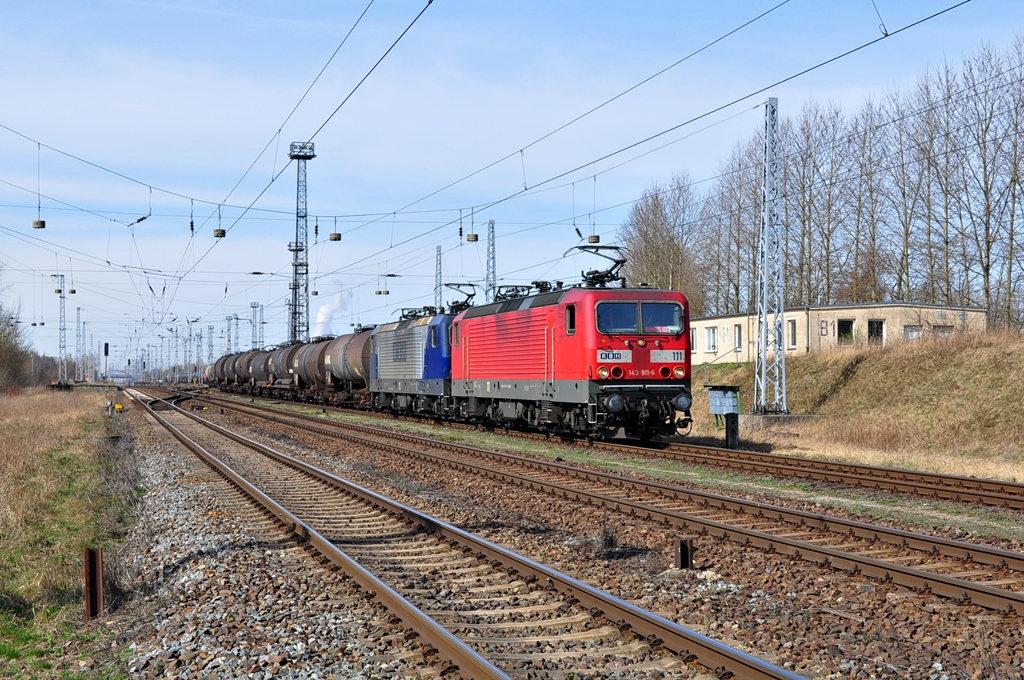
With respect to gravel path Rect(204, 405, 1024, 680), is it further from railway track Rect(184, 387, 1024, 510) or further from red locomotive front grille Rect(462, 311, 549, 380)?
red locomotive front grille Rect(462, 311, 549, 380)

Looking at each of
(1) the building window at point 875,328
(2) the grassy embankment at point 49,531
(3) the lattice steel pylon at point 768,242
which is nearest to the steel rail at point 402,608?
(2) the grassy embankment at point 49,531

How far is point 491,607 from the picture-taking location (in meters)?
7.74

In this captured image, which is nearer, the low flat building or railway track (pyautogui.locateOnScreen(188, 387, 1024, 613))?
railway track (pyautogui.locateOnScreen(188, 387, 1024, 613))

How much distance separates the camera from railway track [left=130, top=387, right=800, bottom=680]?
6098mm

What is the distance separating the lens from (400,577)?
8.87 m

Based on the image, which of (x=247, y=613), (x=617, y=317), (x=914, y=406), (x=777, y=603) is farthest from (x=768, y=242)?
(x=247, y=613)

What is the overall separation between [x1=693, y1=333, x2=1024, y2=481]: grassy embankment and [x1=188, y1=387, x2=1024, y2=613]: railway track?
7.66m

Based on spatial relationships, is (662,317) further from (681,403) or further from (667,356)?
(681,403)

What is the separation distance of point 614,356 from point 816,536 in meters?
10.1

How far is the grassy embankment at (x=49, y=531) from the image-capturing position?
24.9 feet

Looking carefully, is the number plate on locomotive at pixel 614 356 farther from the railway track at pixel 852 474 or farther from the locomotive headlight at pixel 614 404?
the railway track at pixel 852 474

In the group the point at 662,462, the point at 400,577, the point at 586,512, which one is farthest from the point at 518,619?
the point at 662,462

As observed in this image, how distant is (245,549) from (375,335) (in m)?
28.0

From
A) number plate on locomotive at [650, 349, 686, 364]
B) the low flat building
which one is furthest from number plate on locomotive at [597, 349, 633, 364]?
the low flat building
